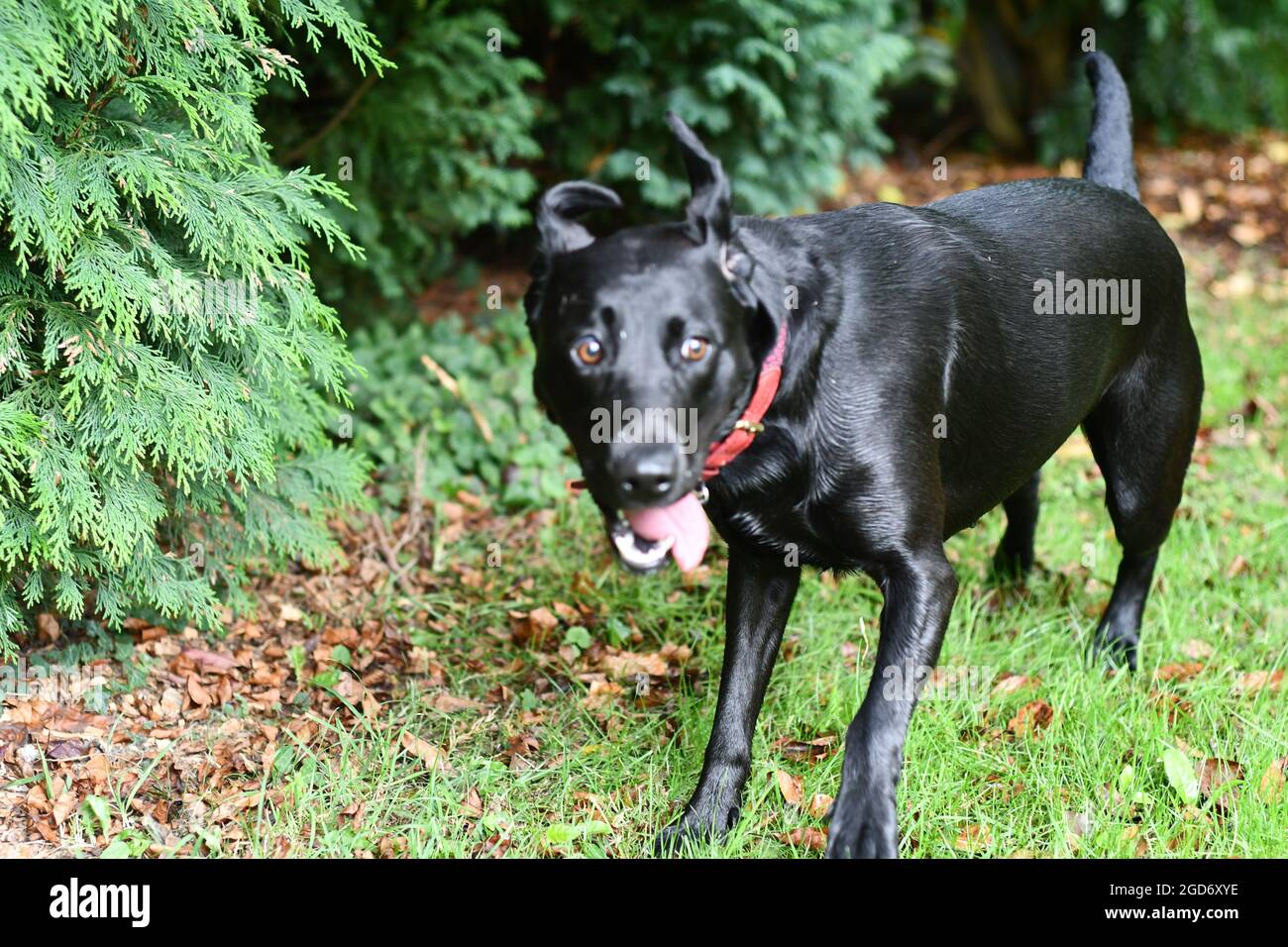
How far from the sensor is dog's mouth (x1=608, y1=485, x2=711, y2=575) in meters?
2.59

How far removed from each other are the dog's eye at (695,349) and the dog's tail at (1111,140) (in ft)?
6.54

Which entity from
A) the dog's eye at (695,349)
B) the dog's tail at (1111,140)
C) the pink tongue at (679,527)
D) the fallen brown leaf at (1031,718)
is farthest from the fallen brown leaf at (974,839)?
the dog's tail at (1111,140)

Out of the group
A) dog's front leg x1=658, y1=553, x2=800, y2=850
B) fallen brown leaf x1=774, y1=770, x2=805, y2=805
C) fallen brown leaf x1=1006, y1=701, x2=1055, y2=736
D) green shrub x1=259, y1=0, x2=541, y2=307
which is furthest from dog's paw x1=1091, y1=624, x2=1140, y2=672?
green shrub x1=259, y1=0, x2=541, y2=307

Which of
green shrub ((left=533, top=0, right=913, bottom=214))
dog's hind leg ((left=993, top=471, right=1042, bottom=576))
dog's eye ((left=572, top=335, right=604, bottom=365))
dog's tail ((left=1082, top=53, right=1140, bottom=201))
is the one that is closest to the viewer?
dog's eye ((left=572, top=335, right=604, bottom=365))

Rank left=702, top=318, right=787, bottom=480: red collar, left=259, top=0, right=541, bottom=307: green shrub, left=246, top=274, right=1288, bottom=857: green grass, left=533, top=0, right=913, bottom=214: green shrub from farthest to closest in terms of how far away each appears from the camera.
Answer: left=533, top=0, right=913, bottom=214: green shrub, left=259, top=0, right=541, bottom=307: green shrub, left=246, top=274, right=1288, bottom=857: green grass, left=702, top=318, right=787, bottom=480: red collar

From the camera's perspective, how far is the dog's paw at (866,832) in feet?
8.89

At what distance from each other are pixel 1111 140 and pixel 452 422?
2.68 metres

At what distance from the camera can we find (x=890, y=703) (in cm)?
276

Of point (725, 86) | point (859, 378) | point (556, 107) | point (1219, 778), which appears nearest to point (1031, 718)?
point (1219, 778)

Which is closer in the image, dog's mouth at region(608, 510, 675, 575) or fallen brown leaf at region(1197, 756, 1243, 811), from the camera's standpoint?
dog's mouth at region(608, 510, 675, 575)

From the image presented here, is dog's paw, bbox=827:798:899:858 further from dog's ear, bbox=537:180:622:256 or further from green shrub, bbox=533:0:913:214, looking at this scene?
green shrub, bbox=533:0:913:214

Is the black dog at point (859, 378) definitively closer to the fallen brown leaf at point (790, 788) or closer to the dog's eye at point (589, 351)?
the dog's eye at point (589, 351)
